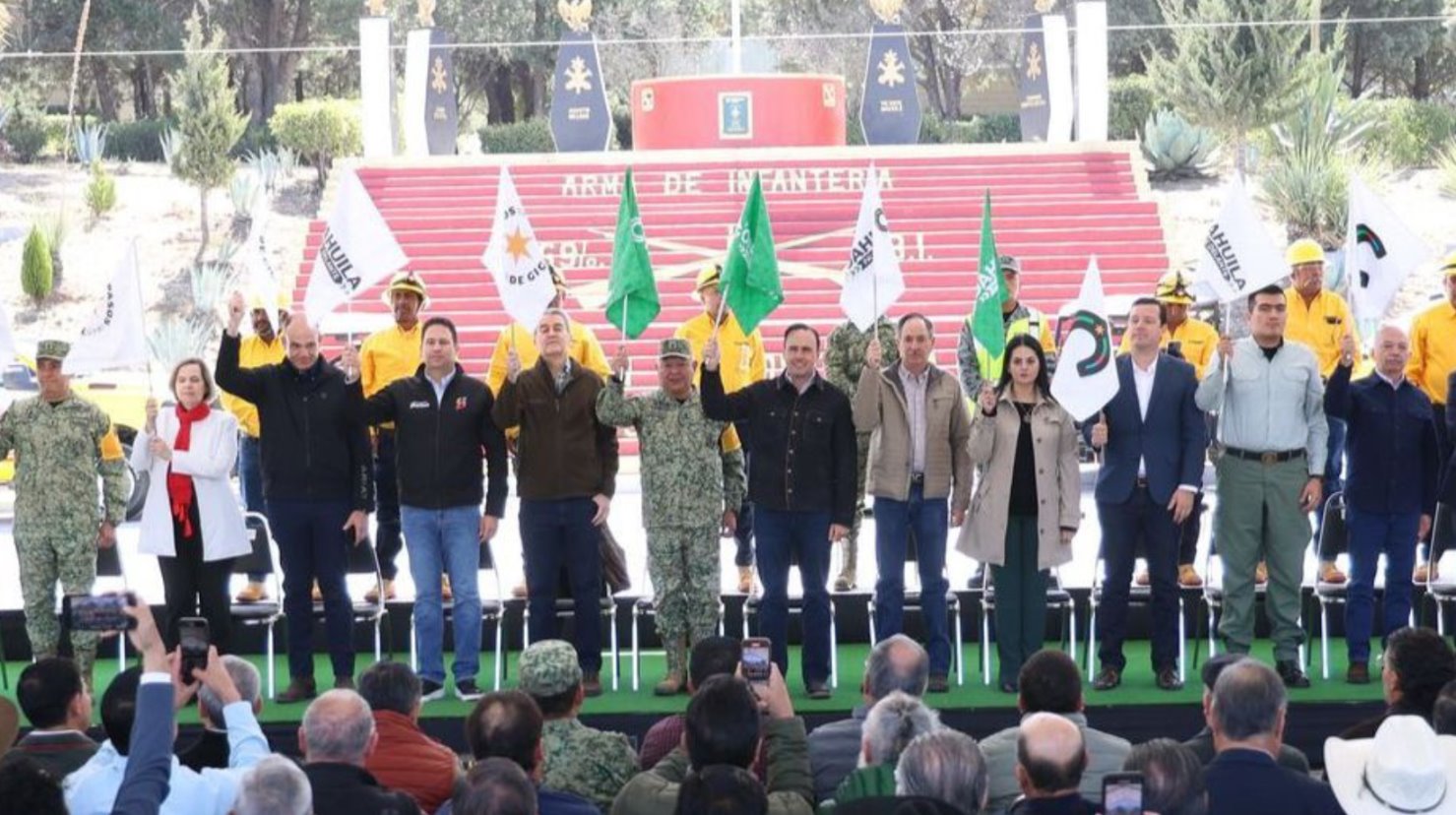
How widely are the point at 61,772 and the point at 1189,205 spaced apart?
30787 millimetres

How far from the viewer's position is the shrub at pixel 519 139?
142 ft

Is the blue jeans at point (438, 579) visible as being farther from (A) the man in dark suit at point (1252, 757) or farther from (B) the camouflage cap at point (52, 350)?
(A) the man in dark suit at point (1252, 757)

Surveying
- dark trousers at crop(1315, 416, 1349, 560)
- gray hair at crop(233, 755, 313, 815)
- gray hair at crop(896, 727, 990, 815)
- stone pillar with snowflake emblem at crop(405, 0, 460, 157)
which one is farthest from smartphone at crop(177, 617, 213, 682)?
stone pillar with snowflake emblem at crop(405, 0, 460, 157)

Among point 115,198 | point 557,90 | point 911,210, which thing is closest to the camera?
point 911,210

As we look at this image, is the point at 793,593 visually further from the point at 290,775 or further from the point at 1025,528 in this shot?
the point at 290,775

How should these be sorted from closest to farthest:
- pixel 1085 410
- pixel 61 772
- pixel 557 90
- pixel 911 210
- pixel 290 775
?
1. pixel 290 775
2. pixel 61 772
3. pixel 1085 410
4. pixel 911 210
5. pixel 557 90

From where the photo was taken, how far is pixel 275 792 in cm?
586

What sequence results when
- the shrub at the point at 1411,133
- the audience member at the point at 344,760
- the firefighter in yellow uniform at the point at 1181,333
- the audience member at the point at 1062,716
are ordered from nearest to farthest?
the audience member at the point at 344,760, the audience member at the point at 1062,716, the firefighter in yellow uniform at the point at 1181,333, the shrub at the point at 1411,133

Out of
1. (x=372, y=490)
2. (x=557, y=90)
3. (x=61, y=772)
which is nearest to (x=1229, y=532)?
(x=372, y=490)

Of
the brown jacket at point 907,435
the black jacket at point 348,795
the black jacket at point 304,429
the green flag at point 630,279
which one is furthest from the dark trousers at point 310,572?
the black jacket at point 348,795

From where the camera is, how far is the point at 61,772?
692cm

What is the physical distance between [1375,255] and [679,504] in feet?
12.0

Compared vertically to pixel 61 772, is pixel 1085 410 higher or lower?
higher

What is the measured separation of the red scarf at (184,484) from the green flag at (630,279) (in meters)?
2.04
